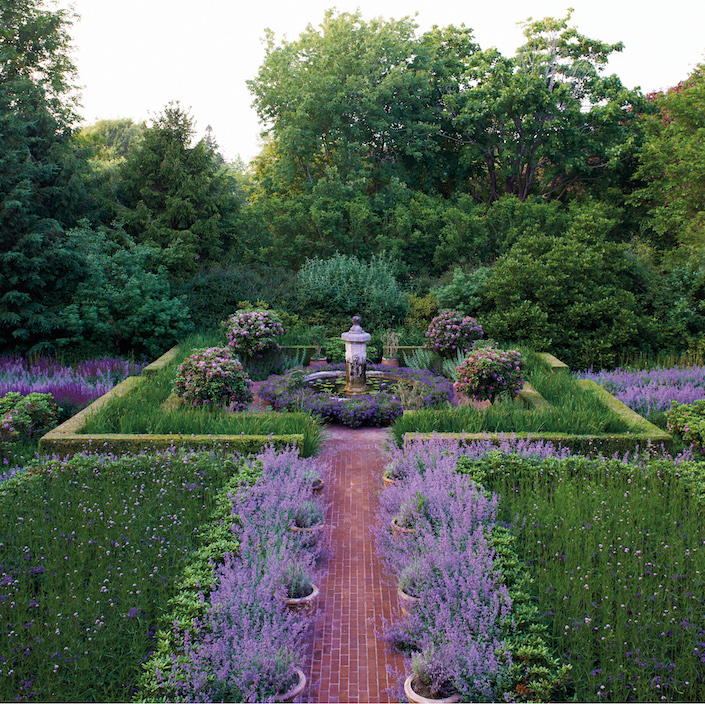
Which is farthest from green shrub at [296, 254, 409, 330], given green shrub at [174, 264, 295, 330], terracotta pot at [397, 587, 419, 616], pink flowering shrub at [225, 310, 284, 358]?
terracotta pot at [397, 587, 419, 616]

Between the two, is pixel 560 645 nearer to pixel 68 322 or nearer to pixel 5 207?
pixel 68 322

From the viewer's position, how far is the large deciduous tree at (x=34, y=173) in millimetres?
13055

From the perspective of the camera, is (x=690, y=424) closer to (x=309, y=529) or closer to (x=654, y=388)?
(x=654, y=388)

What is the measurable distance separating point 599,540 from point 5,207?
1241 cm

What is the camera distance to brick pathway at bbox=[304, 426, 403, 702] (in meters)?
4.19

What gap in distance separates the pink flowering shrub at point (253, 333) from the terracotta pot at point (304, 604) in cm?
773

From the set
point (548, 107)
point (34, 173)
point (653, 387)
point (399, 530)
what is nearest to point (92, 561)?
point (399, 530)

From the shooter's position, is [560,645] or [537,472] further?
[537,472]

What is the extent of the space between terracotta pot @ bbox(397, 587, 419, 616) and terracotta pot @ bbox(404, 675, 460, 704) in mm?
683

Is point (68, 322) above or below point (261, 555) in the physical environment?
above

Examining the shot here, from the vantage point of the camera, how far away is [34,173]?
574 inches

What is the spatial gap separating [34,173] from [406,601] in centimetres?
1363

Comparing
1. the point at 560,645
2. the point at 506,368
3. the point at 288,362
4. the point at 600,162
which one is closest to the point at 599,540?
the point at 560,645

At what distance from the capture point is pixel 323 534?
6145 millimetres
